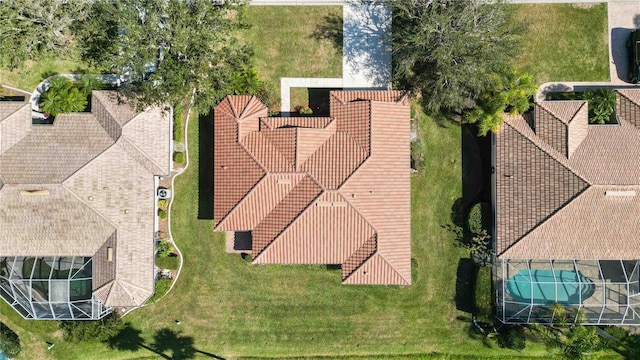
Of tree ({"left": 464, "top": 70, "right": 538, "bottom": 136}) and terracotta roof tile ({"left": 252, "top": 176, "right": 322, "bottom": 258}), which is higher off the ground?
tree ({"left": 464, "top": 70, "right": 538, "bottom": 136})

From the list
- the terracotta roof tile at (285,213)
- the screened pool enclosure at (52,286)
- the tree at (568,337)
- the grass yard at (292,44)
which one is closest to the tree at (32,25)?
the grass yard at (292,44)

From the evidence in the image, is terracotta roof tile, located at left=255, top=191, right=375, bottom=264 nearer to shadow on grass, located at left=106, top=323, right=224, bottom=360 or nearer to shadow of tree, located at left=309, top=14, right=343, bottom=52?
shadow on grass, located at left=106, top=323, right=224, bottom=360

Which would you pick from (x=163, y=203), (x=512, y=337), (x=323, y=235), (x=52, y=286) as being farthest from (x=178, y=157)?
(x=512, y=337)

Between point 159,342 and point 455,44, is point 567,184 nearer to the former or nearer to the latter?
point 455,44

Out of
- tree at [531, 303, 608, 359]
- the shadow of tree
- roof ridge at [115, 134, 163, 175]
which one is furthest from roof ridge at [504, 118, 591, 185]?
roof ridge at [115, 134, 163, 175]

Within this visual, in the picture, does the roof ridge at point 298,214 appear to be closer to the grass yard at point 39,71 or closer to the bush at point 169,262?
the bush at point 169,262

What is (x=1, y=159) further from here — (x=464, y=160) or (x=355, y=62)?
(x=464, y=160)

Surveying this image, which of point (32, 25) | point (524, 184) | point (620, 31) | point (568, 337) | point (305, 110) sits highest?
point (620, 31)
